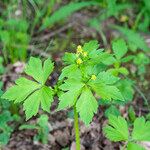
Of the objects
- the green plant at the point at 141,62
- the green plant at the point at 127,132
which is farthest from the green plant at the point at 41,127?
the green plant at the point at 141,62

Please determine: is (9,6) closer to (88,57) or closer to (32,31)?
(32,31)

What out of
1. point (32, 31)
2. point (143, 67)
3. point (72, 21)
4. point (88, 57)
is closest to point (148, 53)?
point (143, 67)

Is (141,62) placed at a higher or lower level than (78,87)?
higher

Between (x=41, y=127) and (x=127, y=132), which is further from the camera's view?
(x=41, y=127)

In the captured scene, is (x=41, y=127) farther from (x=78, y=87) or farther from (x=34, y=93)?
(x=78, y=87)

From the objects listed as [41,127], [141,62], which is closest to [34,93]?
[41,127]

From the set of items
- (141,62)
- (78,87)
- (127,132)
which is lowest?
(127,132)

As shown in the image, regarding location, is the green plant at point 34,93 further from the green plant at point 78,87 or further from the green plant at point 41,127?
the green plant at point 41,127

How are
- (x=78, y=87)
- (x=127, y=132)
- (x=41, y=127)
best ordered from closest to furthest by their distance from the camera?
(x=78, y=87)
(x=127, y=132)
(x=41, y=127)

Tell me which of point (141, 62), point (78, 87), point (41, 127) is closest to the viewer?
point (78, 87)

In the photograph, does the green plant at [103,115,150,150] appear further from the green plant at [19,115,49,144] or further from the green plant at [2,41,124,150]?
the green plant at [19,115,49,144]
